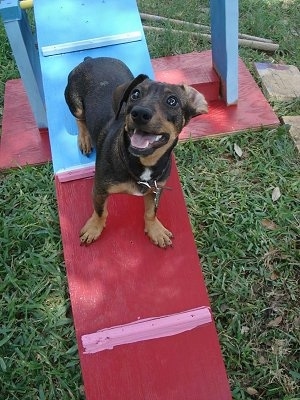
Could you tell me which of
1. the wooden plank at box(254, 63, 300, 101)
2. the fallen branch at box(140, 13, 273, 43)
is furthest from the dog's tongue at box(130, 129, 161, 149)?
the fallen branch at box(140, 13, 273, 43)

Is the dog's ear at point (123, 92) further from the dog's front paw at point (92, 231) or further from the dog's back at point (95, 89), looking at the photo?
the dog's front paw at point (92, 231)

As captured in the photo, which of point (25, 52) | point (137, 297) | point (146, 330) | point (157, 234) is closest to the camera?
point (146, 330)

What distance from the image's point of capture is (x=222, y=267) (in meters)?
3.44

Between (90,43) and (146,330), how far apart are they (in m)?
2.44

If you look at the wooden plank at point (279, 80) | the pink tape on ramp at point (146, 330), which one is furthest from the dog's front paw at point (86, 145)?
the wooden plank at point (279, 80)

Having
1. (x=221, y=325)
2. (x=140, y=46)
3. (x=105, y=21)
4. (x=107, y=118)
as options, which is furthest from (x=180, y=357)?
(x=105, y=21)

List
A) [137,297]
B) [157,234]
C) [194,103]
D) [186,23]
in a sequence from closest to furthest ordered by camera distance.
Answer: [194,103] → [137,297] → [157,234] → [186,23]

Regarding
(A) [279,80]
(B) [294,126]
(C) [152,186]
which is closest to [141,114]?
(C) [152,186]

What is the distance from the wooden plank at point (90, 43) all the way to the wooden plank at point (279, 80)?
4.87 feet

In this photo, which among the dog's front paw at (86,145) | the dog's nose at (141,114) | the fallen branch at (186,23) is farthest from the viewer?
the fallen branch at (186,23)

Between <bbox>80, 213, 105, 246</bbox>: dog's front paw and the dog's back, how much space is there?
1.77 feet

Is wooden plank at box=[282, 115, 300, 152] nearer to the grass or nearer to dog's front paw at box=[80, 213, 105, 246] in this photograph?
the grass

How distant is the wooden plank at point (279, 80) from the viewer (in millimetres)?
4717

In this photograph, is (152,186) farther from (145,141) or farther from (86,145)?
(86,145)
